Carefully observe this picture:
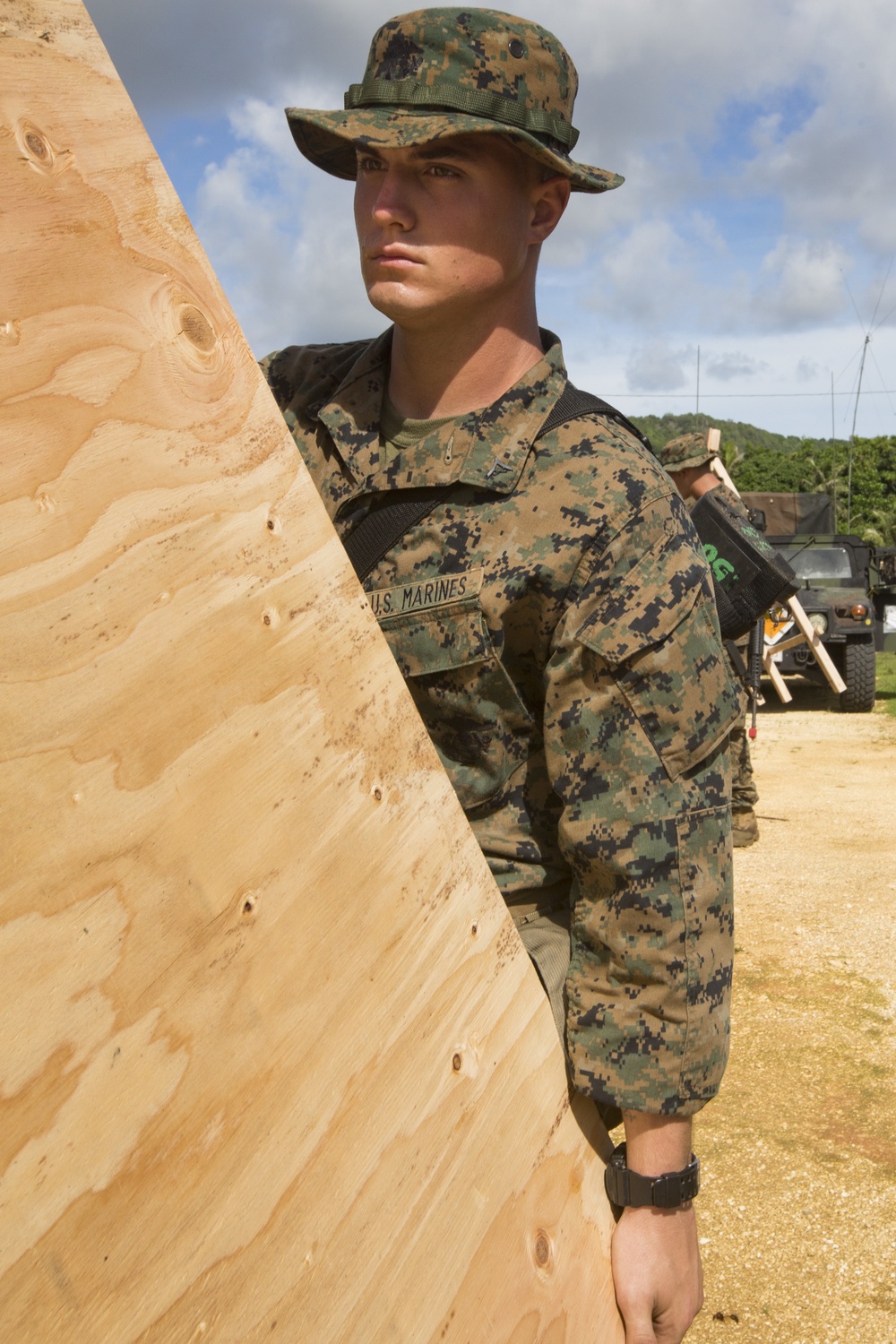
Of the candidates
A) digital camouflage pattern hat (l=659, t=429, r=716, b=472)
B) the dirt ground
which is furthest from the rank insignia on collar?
digital camouflage pattern hat (l=659, t=429, r=716, b=472)

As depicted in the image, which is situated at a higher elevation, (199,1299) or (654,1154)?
(199,1299)

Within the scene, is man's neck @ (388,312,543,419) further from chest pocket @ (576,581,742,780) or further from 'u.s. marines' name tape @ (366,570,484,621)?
chest pocket @ (576,581,742,780)

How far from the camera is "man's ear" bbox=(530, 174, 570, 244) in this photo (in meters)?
1.66

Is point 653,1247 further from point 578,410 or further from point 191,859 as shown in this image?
point 578,410

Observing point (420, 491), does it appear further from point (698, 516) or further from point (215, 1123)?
point (698, 516)

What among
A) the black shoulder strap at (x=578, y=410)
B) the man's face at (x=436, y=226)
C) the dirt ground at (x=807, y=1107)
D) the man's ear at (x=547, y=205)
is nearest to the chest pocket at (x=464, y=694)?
the black shoulder strap at (x=578, y=410)

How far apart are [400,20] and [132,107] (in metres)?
0.68

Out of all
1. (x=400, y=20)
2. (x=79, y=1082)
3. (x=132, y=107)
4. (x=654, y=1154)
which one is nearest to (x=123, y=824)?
(x=79, y=1082)

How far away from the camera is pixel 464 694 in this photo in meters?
1.57

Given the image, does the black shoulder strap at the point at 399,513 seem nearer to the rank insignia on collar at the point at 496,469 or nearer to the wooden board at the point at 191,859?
the rank insignia on collar at the point at 496,469

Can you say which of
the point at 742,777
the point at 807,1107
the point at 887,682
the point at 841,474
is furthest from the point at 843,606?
the point at 841,474

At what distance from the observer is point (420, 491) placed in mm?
1624

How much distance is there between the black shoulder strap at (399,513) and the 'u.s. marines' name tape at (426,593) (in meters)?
0.05

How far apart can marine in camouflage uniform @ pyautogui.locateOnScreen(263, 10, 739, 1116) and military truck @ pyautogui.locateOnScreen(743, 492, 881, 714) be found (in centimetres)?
1095
